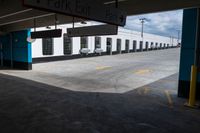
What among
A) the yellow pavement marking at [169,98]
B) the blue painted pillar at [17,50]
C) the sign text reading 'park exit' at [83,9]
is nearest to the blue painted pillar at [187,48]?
the yellow pavement marking at [169,98]

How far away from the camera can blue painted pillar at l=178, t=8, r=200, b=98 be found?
6.56m

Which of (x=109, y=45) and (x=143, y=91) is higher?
(x=109, y=45)

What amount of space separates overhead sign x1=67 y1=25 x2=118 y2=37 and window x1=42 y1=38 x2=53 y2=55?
15.6m

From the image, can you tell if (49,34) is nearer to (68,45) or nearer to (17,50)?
(17,50)

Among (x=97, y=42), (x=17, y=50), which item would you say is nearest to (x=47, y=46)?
(x=17, y=50)

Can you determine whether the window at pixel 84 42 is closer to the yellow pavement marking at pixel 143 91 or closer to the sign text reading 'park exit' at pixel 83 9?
the yellow pavement marking at pixel 143 91

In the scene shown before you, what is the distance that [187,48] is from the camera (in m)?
6.74

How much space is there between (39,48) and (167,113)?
19.4 meters

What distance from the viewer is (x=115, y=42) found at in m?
35.7

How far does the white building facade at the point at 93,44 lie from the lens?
2305cm

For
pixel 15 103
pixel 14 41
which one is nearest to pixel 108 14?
pixel 15 103

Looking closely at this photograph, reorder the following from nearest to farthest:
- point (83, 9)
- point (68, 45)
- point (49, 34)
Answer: point (83, 9), point (49, 34), point (68, 45)

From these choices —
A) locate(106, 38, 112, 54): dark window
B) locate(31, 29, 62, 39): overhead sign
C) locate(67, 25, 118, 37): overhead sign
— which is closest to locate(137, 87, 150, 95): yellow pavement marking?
locate(67, 25, 118, 37): overhead sign

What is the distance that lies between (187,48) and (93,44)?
81.5ft
